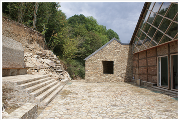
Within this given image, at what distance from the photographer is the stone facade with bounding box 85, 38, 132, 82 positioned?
11.3 metres

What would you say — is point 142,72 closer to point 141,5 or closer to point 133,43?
point 133,43

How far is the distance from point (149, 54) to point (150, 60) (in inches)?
16.0

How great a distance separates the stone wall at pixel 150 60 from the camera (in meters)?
6.40

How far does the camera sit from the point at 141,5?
8914mm

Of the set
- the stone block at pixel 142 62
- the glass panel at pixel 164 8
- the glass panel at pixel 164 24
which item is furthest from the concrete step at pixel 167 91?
the glass panel at pixel 164 8

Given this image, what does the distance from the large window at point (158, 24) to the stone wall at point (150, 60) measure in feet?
1.14

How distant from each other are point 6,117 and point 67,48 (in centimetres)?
1305

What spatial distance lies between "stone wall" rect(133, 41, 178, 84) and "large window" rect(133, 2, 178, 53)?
13.7 inches

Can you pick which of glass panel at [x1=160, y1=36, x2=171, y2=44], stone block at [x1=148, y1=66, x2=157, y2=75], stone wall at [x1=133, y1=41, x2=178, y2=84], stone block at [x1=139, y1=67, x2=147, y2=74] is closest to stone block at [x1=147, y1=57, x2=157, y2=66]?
stone wall at [x1=133, y1=41, x2=178, y2=84]

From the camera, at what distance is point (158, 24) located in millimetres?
7402

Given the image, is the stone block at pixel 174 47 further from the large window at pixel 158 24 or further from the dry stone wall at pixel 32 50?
the dry stone wall at pixel 32 50

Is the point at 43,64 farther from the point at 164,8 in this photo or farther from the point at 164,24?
the point at 164,8

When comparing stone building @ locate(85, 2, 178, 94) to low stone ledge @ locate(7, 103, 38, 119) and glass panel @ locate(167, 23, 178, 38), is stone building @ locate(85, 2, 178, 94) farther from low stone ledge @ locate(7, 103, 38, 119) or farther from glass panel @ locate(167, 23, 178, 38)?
low stone ledge @ locate(7, 103, 38, 119)

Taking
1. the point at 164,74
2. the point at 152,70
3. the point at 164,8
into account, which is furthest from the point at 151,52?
the point at 164,8
